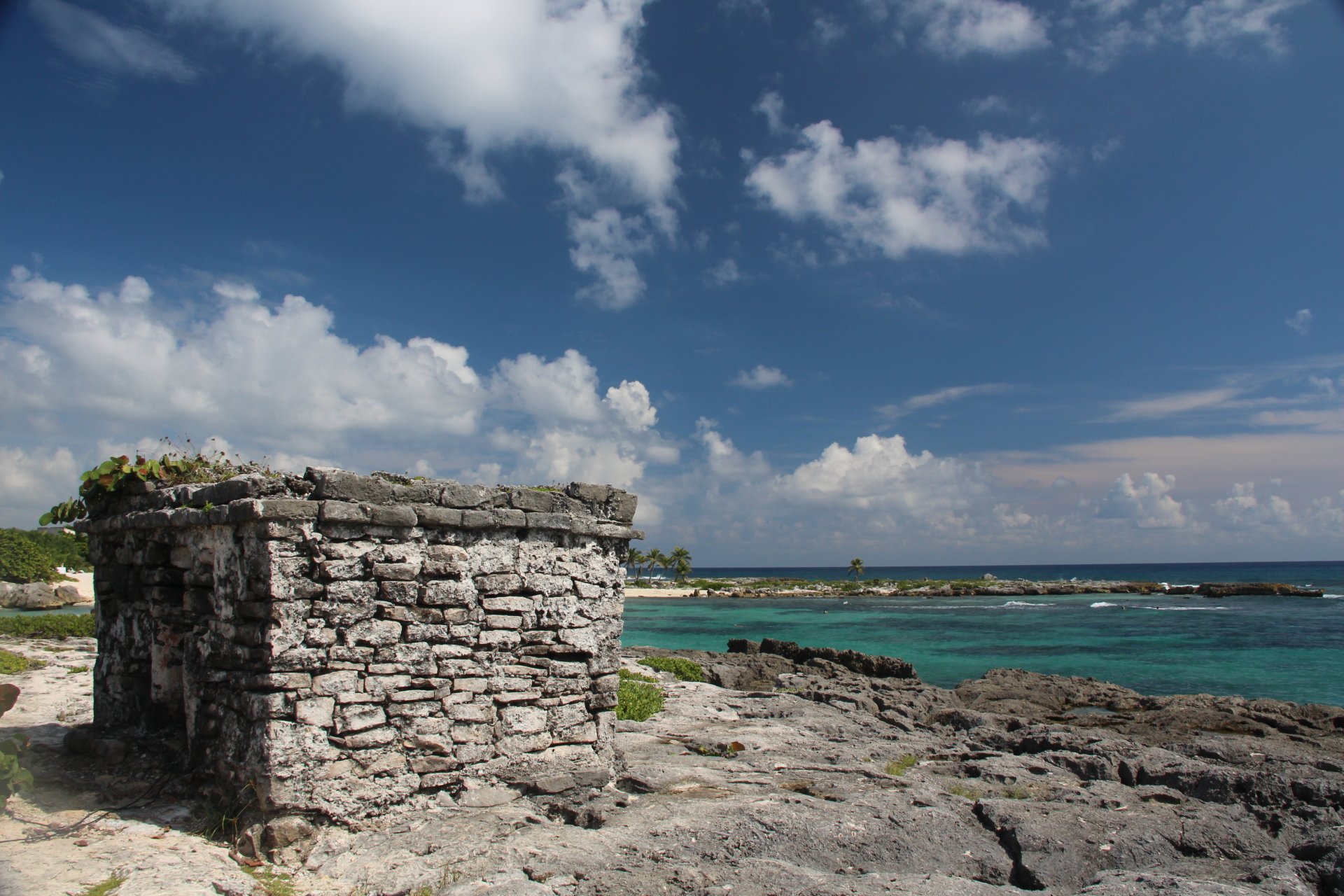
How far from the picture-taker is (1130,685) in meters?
24.5

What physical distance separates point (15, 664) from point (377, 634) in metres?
11.5

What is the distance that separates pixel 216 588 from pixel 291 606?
3.90 ft

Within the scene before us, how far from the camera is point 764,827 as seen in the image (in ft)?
22.9

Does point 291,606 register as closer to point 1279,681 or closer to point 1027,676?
point 1027,676

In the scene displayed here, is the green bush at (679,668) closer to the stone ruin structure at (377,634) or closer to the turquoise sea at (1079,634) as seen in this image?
the turquoise sea at (1079,634)

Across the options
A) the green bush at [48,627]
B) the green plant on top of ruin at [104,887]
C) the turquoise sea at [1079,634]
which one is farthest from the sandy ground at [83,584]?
the green plant on top of ruin at [104,887]

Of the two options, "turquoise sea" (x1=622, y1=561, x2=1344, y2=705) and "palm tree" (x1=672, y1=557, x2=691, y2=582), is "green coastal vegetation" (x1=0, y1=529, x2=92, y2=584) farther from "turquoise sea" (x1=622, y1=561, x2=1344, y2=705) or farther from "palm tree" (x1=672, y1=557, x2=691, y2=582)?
"palm tree" (x1=672, y1=557, x2=691, y2=582)

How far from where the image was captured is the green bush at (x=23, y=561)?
3806 cm

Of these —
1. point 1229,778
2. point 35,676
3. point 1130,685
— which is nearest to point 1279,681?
point 1130,685

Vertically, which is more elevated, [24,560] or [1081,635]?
[24,560]

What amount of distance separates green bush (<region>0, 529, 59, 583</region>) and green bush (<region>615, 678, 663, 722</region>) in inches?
1534

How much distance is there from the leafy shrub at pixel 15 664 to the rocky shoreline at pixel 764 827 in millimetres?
2072

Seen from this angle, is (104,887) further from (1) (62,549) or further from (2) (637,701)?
(1) (62,549)

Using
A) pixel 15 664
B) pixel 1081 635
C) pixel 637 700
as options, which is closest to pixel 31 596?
pixel 15 664
